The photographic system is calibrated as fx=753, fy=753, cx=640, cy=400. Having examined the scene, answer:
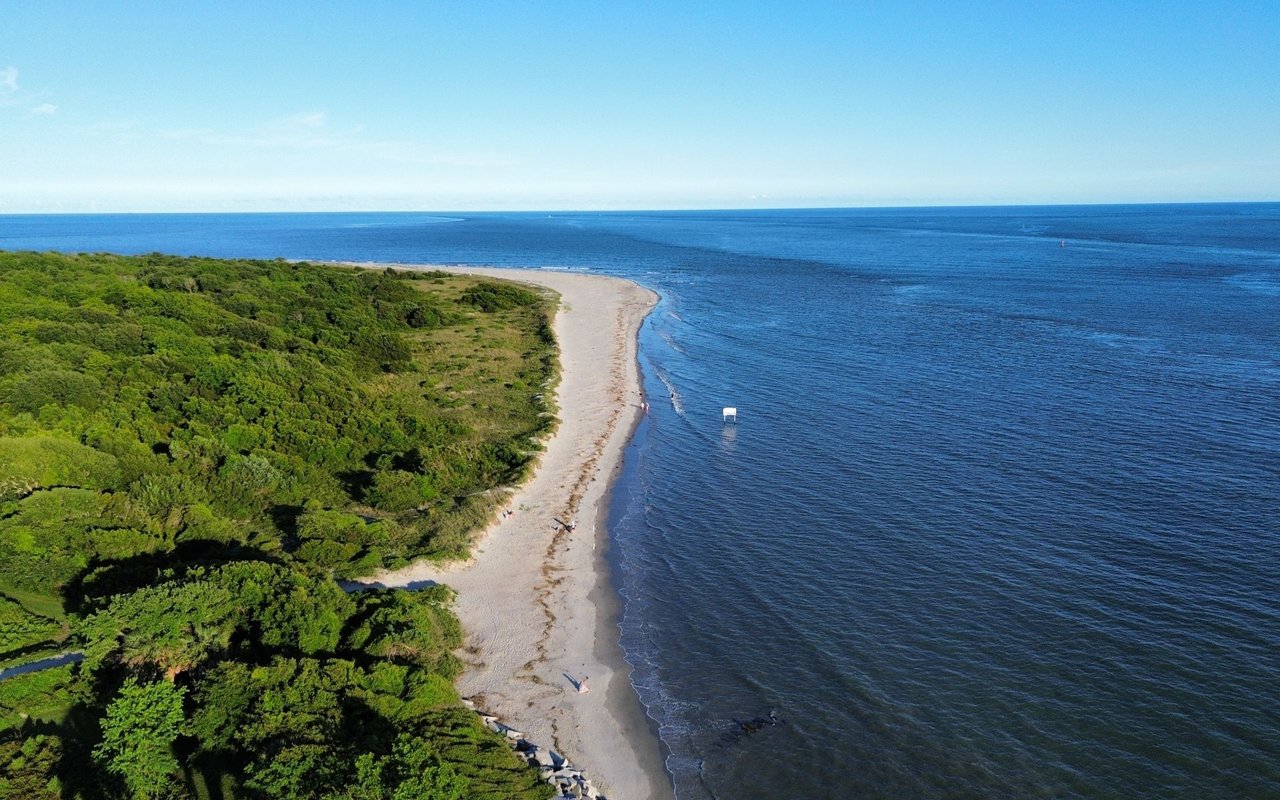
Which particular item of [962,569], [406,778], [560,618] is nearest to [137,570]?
[560,618]

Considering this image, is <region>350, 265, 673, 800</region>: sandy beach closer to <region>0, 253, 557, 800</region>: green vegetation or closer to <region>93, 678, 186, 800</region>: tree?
<region>0, 253, 557, 800</region>: green vegetation

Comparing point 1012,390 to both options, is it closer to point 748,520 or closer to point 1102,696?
point 748,520

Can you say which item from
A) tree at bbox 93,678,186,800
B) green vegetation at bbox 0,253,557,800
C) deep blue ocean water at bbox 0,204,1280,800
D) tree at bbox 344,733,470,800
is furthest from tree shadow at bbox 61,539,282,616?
deep blue ocean water at bbox 0,204,1280,800

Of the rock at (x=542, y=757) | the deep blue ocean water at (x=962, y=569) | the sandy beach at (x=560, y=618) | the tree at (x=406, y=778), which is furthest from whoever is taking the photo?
the sandy beach at (x=560, y=618)

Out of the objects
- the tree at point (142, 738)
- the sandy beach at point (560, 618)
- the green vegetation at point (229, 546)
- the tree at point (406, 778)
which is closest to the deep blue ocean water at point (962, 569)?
the sandy beach at point (560, 618)

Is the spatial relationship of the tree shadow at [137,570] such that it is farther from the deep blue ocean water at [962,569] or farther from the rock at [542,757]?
the deep blue ocean water at [962,569]

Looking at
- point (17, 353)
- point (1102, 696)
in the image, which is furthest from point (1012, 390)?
point (17, 353)

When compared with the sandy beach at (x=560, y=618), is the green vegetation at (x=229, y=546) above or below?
above

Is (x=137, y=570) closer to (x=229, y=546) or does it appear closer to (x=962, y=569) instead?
(x=229, y=546)
